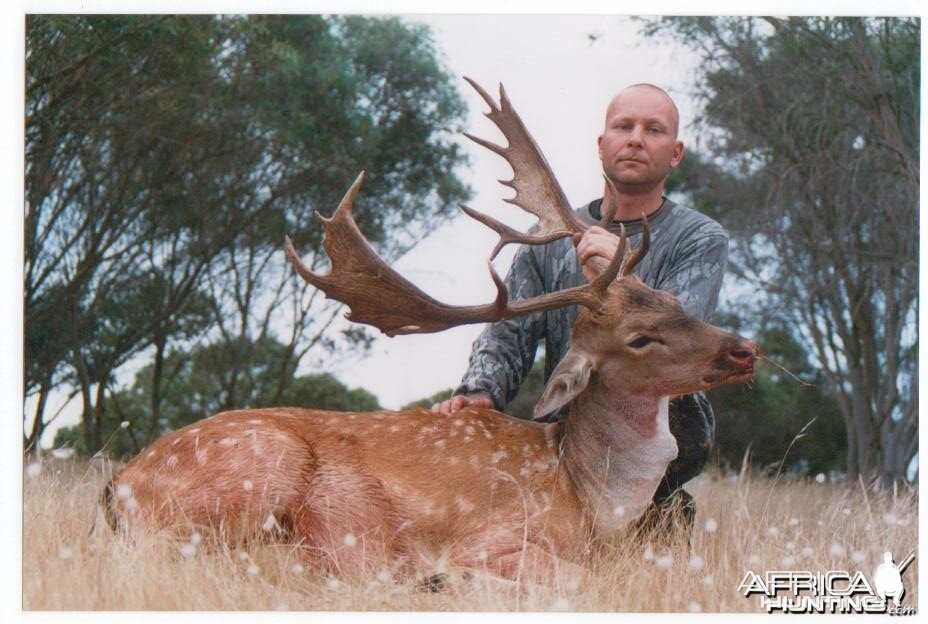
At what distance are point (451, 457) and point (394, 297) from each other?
603mm

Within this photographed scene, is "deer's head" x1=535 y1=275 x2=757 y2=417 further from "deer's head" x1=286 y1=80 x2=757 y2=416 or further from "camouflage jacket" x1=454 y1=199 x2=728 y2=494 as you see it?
"camouflage jacket" x1=454 y1=199 x2=728 y2=494

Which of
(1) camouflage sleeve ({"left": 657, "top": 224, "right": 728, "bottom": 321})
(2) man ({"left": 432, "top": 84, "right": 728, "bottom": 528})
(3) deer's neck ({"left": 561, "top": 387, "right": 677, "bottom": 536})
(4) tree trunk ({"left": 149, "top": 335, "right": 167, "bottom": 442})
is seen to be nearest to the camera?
(3) deer's neck ({"left": 561, "top": 387, "right": 677, "bottom": 536})

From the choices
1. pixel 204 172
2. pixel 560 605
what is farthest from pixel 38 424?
pixel 560 605

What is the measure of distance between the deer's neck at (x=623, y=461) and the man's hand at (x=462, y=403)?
514 mm

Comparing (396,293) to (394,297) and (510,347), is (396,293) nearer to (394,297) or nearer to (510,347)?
(394,297)

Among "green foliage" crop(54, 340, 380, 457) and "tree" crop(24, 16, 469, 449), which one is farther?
"green foliage" crop(54, 340, 380, 457)

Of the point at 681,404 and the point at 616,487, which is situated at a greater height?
the point at 681,404

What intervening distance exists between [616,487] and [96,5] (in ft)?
9.53

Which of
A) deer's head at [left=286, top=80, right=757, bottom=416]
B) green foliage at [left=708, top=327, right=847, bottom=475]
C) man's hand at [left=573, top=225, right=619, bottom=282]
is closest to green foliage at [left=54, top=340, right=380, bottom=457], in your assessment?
green foliage at [left=708, top=327, right=847, bottom=475]

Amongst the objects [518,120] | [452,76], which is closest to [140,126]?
[452,76]

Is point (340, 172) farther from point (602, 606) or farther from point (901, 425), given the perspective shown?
point (602, 606)

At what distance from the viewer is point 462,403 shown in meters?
4.65

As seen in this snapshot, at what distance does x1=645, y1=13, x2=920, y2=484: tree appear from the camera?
7734mm

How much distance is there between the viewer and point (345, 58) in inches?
342
